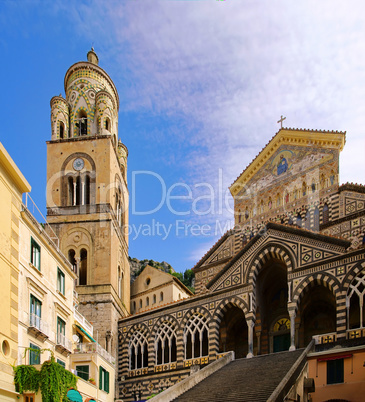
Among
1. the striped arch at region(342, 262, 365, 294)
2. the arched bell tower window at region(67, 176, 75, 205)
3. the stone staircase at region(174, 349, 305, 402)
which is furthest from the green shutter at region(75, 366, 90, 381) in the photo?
the arched bell tower window at region(67, 176, 75, 205)

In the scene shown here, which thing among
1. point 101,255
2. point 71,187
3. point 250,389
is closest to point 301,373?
point 250,389

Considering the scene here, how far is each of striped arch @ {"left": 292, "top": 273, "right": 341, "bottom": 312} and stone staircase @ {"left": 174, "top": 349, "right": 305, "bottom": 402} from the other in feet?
9.17

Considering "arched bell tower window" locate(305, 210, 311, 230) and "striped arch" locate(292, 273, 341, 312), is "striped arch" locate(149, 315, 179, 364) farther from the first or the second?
"arched bell tower window" locate(305, 210, 311, 230)

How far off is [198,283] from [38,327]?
19.4 metres

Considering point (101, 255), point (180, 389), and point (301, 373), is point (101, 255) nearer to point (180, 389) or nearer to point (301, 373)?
point (180, 389)

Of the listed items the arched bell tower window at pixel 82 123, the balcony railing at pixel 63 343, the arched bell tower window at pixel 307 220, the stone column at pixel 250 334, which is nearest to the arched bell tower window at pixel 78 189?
the arched bell tower window at pixel 82 123

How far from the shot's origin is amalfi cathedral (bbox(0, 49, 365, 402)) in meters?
22.2

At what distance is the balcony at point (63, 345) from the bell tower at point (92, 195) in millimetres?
11463

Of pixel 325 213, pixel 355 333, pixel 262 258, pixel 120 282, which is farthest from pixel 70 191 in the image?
pixel 355 333

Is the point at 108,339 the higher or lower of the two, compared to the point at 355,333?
lower

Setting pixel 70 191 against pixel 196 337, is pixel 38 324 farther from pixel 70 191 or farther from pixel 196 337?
pixel 70 191

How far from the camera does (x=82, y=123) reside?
46562 millimetres

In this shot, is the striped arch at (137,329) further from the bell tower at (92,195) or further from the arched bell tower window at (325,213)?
the arched bell tower window at (325,213)

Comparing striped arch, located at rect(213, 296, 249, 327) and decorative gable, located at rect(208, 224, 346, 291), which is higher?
decorative gable, located at rect(208, 224, 346, 291)
